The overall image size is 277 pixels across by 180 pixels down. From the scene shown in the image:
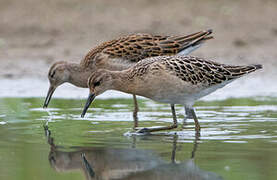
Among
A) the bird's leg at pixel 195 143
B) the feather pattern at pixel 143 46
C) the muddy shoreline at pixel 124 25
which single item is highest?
the feather pattern at pixel 143 46

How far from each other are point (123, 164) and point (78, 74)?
532cm

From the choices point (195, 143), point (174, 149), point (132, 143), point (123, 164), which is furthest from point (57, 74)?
point (123, 164)

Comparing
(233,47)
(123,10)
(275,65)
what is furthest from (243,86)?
(123,10)

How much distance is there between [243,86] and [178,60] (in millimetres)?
5331

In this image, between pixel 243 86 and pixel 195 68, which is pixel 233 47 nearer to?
pixel 243 86

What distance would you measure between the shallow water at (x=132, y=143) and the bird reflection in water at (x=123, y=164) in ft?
0.03

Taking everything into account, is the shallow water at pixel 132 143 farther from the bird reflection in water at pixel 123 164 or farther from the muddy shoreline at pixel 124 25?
the muddy shoreline at pixel 124 25

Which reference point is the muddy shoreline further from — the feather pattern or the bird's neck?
the feather pattern

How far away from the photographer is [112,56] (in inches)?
492

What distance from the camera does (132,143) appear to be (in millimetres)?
9172

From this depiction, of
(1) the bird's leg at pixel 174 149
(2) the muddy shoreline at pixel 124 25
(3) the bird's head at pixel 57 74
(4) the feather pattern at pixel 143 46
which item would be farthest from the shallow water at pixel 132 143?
(2) the muddy shoreline at pixel 124 25

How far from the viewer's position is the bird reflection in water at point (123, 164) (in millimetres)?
7199

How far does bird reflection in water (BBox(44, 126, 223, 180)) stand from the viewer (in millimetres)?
7199

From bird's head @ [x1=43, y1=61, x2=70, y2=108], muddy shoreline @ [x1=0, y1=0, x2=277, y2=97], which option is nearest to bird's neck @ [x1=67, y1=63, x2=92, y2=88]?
bird's head @ [x1=43, y1=61, x2=70, y2=108]
